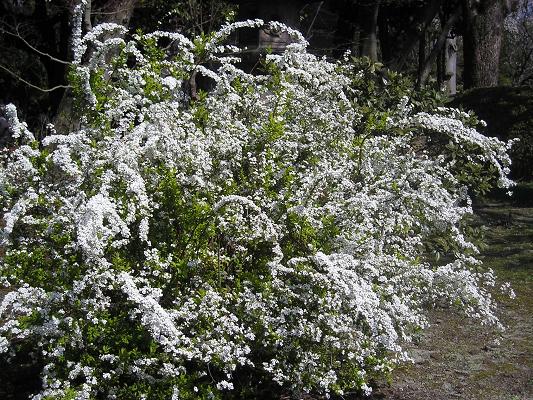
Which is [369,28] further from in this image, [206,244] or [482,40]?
[206,244]

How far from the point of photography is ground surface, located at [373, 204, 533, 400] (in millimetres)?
4066

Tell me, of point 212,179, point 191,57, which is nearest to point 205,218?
point 212,179

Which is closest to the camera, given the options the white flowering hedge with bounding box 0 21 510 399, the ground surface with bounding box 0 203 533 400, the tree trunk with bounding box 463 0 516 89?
the white flowering hedge with bounding box 0 21 510 399

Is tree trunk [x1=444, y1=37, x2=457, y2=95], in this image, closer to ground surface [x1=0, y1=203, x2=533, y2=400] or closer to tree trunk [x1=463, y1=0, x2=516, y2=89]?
tree trunk [x1=463, y1=0, x2=516, y2=89]

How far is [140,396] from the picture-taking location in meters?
3.16

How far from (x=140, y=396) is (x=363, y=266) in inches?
46.5

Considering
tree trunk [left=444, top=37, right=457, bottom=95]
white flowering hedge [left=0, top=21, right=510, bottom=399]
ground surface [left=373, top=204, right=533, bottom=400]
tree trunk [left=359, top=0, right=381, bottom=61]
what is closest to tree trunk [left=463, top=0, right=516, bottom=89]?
tree trunk [left=359, top=0, right=381, bottom=61]

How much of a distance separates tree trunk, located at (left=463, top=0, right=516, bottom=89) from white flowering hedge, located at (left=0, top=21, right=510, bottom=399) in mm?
10389

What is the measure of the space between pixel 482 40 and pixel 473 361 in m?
10.7

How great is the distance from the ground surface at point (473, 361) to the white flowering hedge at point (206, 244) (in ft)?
1.13

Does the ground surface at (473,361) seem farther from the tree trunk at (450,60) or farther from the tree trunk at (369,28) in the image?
the tree trunk at (450,60)

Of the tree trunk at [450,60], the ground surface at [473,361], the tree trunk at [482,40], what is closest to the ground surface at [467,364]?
the ground surface at [473,361]

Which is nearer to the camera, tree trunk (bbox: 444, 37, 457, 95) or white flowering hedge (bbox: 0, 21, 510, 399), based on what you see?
white flowering hedge (bbox: 0, 21, 510, 399)

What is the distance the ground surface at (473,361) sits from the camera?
4066 mm
